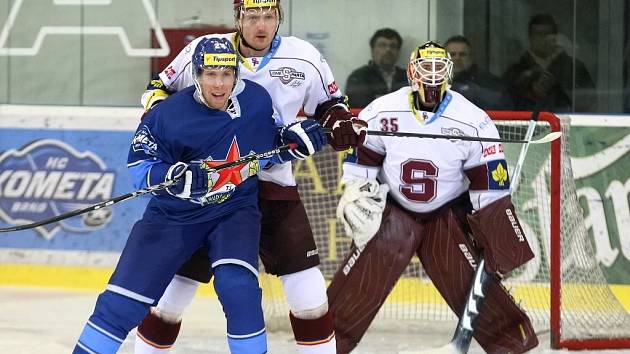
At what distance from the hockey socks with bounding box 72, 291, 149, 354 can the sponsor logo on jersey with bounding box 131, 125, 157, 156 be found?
37cm

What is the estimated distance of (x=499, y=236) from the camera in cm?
432

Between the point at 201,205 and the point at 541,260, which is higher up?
the point at 201,205

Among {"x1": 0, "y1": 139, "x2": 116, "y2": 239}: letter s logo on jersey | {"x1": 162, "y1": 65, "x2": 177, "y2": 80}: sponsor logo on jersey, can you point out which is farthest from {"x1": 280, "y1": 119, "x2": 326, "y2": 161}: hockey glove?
{"x1": 0, "y1": 139, "x2": 116, "y2": 239}: letter s logo on jersey

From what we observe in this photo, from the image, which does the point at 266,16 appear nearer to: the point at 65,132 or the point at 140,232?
the point at 140,232

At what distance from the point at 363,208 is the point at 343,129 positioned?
2.10 ft

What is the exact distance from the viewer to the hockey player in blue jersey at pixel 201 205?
3332 mm

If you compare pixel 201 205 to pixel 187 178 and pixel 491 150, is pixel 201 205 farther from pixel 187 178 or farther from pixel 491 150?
pixel 491 150

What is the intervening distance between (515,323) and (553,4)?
2254 millimetres

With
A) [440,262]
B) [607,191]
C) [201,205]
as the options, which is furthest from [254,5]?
[607,191]

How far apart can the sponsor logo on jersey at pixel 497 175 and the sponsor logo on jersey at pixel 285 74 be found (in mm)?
835

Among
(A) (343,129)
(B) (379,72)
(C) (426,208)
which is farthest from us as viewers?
(B) (379,72)

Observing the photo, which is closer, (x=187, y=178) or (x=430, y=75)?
(x=187, y=178)

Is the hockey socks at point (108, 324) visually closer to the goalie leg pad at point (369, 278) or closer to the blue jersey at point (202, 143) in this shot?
the blue jersey at point (202, 143)

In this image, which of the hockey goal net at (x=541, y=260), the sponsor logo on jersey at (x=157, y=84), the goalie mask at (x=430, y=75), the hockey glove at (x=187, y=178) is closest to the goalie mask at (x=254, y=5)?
the sponsor logo on jersey at (x=157, y=84)
